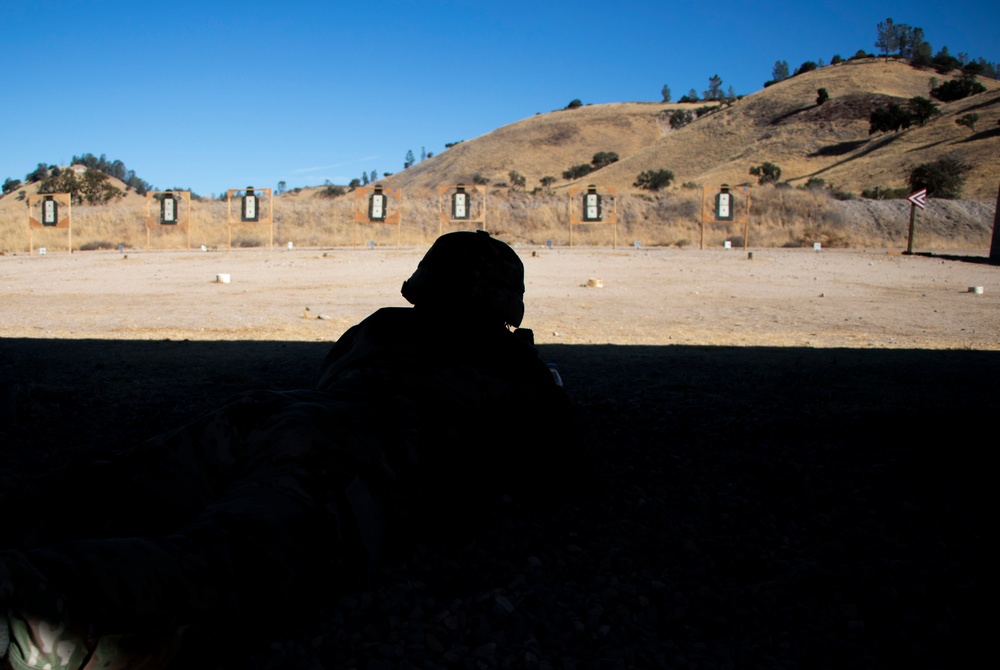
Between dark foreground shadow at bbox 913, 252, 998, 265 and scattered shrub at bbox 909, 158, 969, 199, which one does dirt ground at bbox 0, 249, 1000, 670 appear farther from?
scattered shrub at bbox 909, 158, 969, 199

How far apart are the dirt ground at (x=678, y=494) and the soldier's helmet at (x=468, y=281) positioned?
0.41m

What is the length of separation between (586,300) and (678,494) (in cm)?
714

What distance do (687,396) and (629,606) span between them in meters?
2.33

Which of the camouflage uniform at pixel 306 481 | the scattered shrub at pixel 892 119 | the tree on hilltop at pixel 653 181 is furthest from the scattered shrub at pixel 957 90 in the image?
the camouflage uniform at pixel 306 481

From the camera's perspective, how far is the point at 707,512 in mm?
2686

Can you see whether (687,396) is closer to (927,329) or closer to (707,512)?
(707,512)

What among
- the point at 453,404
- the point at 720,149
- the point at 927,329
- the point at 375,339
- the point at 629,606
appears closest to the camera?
the point at 629,606

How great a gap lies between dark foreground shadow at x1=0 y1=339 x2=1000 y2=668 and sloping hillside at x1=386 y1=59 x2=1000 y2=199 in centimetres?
3626

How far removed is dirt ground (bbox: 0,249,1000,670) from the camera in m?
1.87

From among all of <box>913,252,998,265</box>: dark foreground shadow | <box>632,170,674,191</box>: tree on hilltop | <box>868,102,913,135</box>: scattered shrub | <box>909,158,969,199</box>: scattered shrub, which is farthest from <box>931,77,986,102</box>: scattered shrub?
<box>913,252,998,265</box>: dark foreground shadow

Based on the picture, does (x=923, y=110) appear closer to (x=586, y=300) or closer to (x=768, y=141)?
(x=768, y=141)

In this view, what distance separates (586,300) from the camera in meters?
9.92

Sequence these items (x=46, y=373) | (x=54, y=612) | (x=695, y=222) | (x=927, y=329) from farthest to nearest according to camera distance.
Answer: (x=695, y=222), (x=927, y=329), (x=46, y=373), (x=54, y=612)

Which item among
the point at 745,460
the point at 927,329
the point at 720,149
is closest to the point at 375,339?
the point at 745,460
